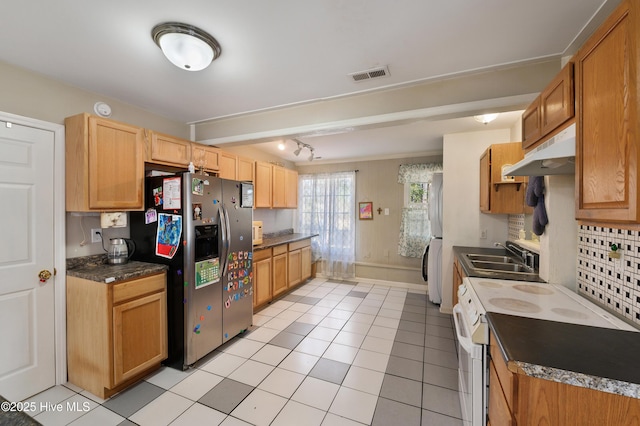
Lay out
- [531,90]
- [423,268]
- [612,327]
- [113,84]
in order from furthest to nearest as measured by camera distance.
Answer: [423,268]
[113,84]
[531,90]
[612,327]

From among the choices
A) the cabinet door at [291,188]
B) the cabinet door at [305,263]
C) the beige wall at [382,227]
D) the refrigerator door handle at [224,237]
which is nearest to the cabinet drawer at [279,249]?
the cabinet door at [305,263]

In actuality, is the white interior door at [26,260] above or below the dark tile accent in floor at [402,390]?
above

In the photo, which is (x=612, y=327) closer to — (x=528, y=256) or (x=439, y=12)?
(x=528, y=256)

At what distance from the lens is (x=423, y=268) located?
4.22m

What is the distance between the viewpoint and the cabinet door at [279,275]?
3.89 m

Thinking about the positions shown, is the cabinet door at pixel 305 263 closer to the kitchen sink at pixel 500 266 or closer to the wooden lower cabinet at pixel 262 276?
the wooden lower cabinet at pixel 262 276

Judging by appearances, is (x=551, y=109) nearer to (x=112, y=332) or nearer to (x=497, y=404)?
(x=497, y=404)

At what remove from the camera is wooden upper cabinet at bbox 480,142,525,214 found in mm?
2639

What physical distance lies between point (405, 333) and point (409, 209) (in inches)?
90.0

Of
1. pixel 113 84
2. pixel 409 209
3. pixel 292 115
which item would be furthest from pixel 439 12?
pixel 409 209

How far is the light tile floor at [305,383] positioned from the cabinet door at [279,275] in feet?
2.14

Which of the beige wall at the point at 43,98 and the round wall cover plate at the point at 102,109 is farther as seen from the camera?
the round wall cover plate at the point at 102,109

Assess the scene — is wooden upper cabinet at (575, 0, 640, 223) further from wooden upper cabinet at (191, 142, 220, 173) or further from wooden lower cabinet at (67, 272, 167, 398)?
wooden upper cabinet at (191, 142, 220, 173)

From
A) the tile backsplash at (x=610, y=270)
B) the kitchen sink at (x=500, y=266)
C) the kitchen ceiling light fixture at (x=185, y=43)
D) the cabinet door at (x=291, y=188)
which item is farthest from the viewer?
the cabinet door at (x=291, y=188)
